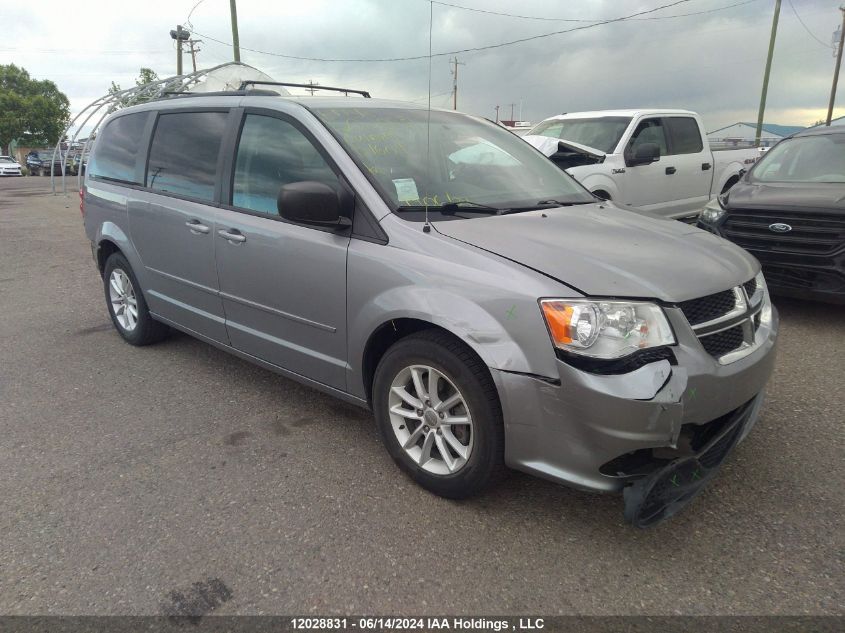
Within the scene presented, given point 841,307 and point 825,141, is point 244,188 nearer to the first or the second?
point 841,307

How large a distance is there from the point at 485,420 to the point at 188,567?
4.16ft

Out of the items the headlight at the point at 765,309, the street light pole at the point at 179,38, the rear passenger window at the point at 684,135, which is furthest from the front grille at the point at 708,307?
the street light pole at the point at 179,38

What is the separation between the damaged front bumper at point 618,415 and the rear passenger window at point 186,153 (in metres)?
2.39

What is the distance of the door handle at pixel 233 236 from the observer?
3.41 m

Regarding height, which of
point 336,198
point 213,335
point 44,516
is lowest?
point 44,516

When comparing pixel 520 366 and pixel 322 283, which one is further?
pixel 322 283

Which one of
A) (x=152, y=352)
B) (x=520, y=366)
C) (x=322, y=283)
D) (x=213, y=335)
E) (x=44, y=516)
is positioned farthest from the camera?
(x=152, y=352)

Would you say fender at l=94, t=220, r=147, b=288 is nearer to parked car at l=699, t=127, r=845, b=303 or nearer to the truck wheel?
the truck wheel

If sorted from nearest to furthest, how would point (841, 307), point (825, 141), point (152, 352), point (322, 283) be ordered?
point (322, 283), point (152, 352), point (841, 307), point (825, 141)

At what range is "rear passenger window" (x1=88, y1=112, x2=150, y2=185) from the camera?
176 inches

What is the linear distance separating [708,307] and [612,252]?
442 mm

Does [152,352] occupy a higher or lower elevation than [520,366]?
lower

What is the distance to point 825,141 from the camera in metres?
6.19

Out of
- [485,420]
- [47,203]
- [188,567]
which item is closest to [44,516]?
[188,567]
